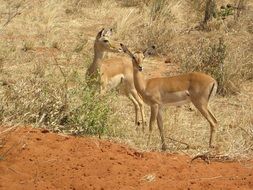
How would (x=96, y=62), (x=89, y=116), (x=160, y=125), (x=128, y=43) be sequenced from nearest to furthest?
(x=89, y=116), (x=160, y=125), (x=96, y=62), (x=128, y=43)

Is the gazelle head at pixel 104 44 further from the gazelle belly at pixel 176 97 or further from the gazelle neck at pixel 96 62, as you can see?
the gazelle belly at pixel 176 97

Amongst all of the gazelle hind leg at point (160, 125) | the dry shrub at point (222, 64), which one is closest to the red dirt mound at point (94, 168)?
the gazelle hind leg at point (160, 125)

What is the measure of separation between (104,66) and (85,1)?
32.0ft

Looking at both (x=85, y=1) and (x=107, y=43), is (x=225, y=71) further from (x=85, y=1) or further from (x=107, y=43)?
(x=85, y=1)

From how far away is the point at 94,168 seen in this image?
638 cm

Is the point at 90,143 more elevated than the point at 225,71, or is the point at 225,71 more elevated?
the point at 90,143

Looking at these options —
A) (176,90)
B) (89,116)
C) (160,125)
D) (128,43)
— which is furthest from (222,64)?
(89,116)

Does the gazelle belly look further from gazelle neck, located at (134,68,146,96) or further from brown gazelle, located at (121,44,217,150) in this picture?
gazelle neck, located at (134,68,146,96)

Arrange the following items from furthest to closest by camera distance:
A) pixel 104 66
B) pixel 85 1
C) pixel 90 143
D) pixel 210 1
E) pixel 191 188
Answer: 1. pixel 85 1
2. pixel 210 1
3. pixel 104 66
4. pixel 90 143
5. pixel 191 188

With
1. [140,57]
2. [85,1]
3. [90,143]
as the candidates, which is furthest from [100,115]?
[85,1]

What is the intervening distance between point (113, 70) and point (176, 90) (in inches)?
81.6

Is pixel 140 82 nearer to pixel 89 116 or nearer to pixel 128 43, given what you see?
pixel 89 116

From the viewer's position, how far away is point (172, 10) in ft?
61.2

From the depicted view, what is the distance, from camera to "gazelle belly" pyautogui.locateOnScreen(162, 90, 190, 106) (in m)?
9.80
